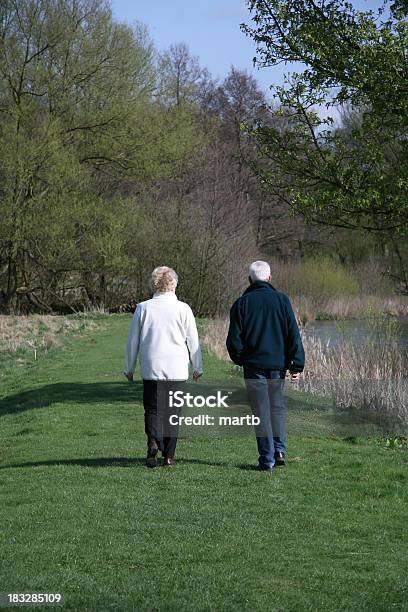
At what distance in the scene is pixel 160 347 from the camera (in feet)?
31.7

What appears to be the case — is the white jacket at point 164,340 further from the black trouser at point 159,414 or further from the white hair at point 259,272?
the white hair at point 259,272

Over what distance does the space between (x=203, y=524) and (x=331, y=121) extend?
1090 cm

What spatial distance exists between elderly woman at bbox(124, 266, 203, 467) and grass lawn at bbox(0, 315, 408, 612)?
1.81ft

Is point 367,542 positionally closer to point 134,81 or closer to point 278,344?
point 278,344

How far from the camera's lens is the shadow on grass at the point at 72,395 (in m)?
16.5

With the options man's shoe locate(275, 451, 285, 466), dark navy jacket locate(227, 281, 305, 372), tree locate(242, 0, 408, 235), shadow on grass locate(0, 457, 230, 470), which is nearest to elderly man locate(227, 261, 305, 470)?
dark navy jacket locate(227, 281, 305, 372)

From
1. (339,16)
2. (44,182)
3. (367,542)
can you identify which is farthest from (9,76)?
(367,542)

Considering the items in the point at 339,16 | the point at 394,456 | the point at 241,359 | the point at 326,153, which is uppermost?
the point at 339,16

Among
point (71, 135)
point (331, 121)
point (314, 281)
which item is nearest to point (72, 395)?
point (331, 121)

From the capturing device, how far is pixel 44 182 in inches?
1512

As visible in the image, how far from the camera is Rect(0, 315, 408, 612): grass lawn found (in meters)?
6.11

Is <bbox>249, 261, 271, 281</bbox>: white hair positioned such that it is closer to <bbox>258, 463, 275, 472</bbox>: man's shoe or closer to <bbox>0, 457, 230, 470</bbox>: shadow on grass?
<bbox>258, 463, 275, 472</bbox>: man's shoe

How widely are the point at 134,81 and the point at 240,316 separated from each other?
3192cm

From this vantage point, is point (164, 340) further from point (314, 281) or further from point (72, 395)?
point (314, 281)
